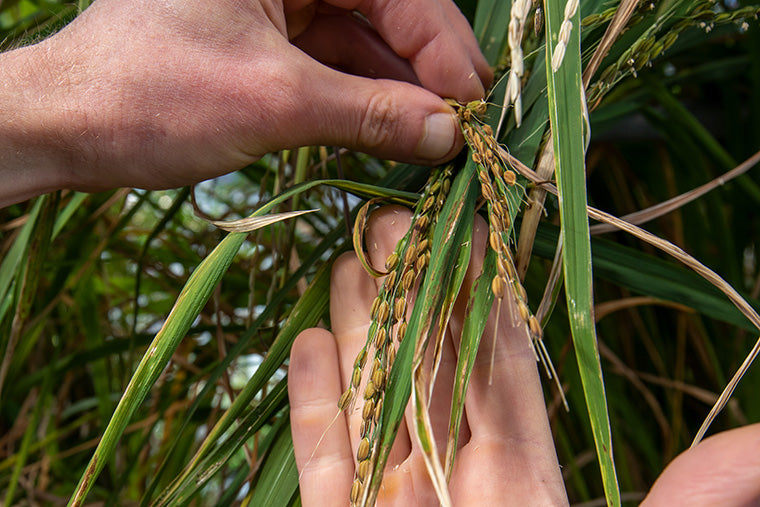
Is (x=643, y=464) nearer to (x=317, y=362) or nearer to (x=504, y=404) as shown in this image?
(x=504, y=404)

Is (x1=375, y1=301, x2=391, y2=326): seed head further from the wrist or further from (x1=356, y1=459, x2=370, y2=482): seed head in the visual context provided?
the wrist

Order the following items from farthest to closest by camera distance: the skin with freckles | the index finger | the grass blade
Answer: the index finger < the skin with freckles < the grass blade

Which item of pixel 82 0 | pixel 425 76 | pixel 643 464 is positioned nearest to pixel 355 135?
pixel 425 76

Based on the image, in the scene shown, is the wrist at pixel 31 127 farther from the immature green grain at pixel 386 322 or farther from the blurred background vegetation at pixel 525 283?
the immature green grain at pixel 386 322

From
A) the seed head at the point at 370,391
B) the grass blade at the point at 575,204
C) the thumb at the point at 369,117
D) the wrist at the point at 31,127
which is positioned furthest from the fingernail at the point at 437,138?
the wrist at the point at 31,127

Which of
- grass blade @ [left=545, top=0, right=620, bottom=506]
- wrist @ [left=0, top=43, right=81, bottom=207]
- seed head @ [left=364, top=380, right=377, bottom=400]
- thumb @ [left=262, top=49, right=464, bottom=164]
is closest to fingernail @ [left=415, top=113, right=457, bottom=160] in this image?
thumb @ [left=262, top=49, right=464, bottom=164]

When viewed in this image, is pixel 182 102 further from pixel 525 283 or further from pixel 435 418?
pixel 525 283
